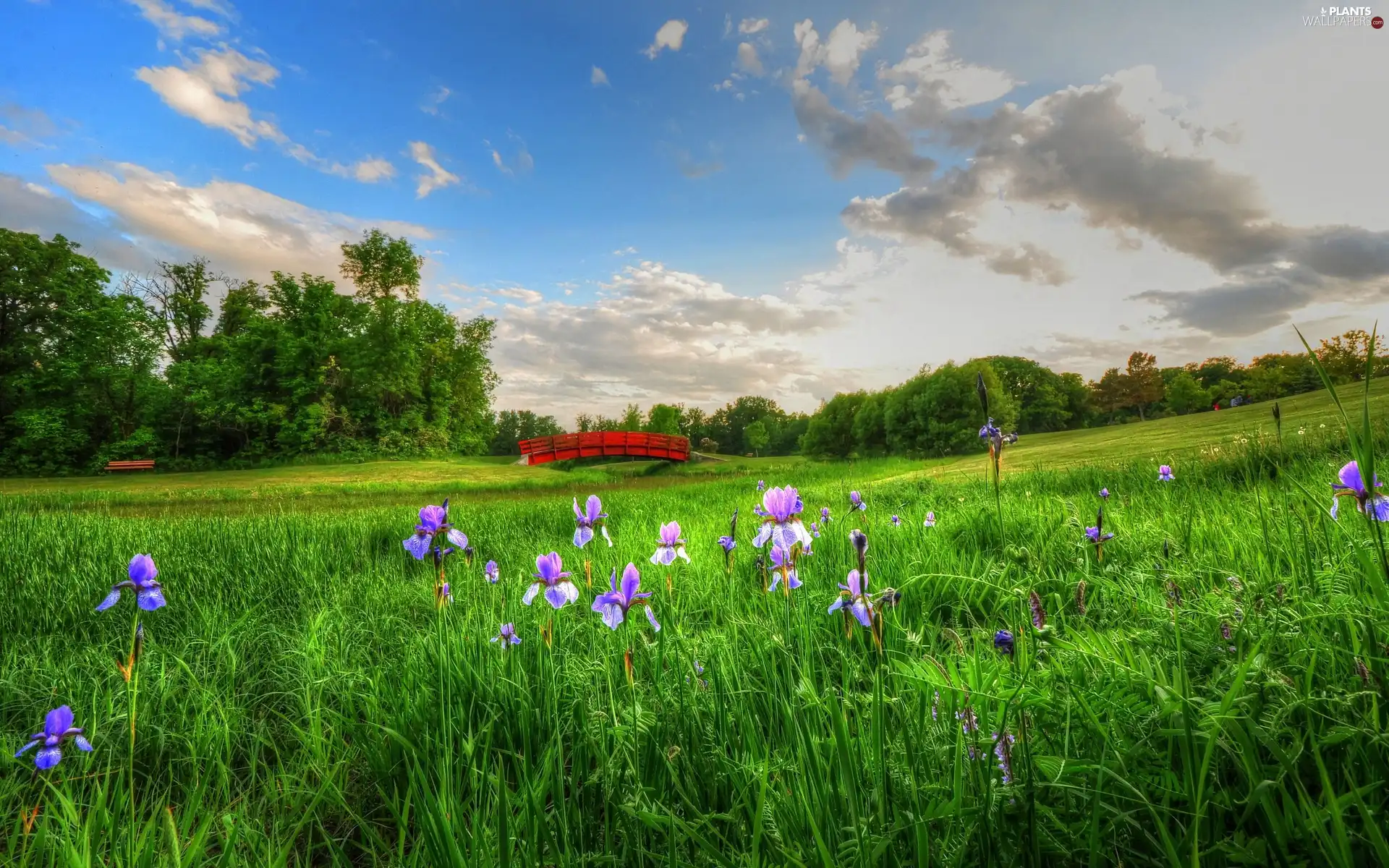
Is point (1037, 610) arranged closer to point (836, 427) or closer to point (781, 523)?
point (781, 523)

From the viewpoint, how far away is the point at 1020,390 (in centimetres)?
5384

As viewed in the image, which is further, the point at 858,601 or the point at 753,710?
the point at 753,710

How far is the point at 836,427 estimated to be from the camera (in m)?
36.0

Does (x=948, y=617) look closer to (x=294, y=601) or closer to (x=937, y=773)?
(x=937, y=773)

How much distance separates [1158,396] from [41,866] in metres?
79.4

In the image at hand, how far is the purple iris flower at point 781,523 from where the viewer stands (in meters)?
2.12

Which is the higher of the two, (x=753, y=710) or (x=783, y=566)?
(x=783, y=566)

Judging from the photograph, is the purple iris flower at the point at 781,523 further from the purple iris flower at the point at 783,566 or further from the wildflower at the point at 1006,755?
the wildflower at the point at 1006,755

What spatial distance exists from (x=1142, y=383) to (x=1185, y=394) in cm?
510

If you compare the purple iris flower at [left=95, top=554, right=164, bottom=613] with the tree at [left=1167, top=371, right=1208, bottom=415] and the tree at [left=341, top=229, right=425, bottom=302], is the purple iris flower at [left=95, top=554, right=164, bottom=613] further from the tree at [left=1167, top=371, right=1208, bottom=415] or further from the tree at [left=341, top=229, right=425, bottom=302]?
the tree at [left=1167, top=371, right=1208, bottom=415]

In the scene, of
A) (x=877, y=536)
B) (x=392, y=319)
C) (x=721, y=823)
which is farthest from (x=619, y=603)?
(x=392, y=319)

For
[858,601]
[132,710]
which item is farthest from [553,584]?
[132,710]

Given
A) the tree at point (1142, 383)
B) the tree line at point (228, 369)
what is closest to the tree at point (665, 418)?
the tree line at point (228, 369)

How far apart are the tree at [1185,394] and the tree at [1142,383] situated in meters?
1.59
